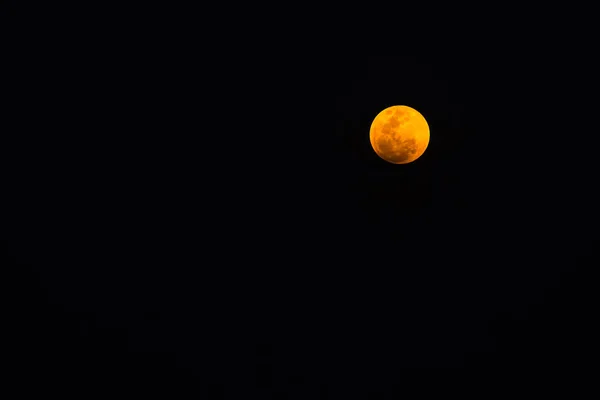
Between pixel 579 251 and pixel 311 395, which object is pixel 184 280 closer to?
pixel 311 395

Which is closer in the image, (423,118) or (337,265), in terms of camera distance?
(423,118)

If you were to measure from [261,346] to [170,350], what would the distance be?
2.08 ft

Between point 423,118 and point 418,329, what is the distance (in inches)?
56.5

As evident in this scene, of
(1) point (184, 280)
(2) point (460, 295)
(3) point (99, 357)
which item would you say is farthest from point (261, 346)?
(2) point (460, 295)

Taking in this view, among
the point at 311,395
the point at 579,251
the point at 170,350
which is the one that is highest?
the point at 579,251

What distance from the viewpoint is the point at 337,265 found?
8.72 ft

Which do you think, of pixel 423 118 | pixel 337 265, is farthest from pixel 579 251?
pixel 337 265

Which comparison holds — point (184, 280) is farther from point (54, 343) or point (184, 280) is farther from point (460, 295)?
point (460, 295)

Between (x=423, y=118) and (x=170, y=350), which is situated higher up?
(x=423, y=118)

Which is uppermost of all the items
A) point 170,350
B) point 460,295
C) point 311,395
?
point 460,295

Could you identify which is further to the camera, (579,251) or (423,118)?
(579,251)

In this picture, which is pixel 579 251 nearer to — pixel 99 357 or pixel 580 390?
pixel 580 390

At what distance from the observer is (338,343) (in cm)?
261

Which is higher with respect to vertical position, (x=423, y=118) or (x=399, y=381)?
(x=423, y=118)
